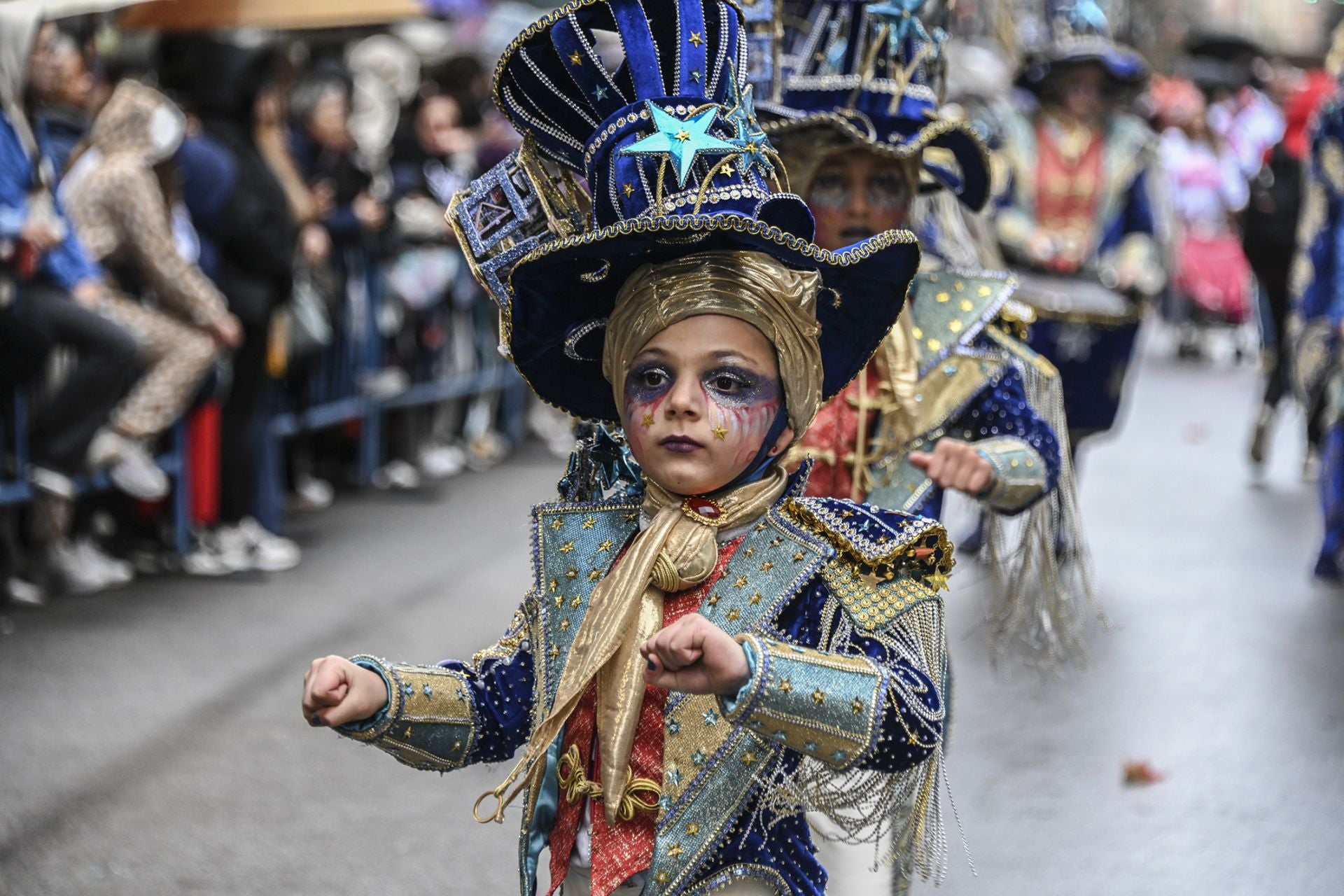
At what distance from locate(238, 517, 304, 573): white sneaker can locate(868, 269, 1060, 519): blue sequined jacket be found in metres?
4.73

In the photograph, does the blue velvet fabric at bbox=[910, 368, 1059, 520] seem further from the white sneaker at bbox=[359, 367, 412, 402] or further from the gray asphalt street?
the white sneaker at bbox=[359, 367, 412, 402]

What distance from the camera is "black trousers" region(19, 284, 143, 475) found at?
686cm

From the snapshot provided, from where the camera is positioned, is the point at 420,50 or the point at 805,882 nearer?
the point at 805,882

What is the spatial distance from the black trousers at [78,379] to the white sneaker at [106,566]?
0.69 meters

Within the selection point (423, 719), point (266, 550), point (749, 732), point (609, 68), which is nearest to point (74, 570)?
point (266, 550)

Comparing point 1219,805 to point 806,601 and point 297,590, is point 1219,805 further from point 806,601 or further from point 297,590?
point 297,590

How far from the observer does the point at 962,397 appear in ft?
12.9

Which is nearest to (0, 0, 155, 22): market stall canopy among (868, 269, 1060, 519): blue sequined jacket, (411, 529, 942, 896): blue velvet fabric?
(868, 269, 1060, 519): blue sequined jacket

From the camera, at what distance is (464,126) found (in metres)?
11.2

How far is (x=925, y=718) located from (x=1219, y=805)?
3373mm

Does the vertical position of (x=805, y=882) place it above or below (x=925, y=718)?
below

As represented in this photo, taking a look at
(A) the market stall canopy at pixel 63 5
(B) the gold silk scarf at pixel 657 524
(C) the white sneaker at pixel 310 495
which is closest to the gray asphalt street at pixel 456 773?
(C) the white sneaker at pixel 310 495

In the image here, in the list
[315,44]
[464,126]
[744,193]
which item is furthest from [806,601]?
[315,44]

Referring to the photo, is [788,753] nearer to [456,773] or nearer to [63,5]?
[456,773]
